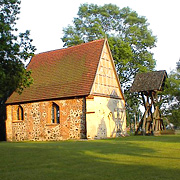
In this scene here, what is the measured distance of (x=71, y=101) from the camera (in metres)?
30.6

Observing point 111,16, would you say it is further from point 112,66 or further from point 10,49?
point 10,49

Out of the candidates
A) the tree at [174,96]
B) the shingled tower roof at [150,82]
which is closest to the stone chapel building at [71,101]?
the shingled tower roof at [150,82]

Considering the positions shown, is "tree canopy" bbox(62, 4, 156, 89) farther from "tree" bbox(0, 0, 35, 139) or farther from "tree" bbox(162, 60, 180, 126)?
"tree" bbox(0, 0, 35, 139)

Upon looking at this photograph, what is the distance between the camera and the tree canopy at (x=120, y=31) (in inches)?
1661

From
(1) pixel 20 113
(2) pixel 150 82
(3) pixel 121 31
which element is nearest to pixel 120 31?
(3) pixel 121 31

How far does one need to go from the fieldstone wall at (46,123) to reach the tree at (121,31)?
42.2 ft

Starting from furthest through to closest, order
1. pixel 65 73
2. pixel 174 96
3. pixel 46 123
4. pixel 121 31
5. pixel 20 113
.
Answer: pixel 121 31, pixel 20 113, pixel 65 73, pixel 46 123, pixel 174 96

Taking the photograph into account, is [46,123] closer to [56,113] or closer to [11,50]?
[56,113]

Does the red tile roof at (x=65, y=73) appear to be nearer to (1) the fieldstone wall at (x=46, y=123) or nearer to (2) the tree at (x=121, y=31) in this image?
(1) the fieldstone wall at (x=46, y=123)

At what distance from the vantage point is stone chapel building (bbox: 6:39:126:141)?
30125 mm

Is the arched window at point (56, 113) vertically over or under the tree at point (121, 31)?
under

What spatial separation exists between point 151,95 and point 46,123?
10.8 metres

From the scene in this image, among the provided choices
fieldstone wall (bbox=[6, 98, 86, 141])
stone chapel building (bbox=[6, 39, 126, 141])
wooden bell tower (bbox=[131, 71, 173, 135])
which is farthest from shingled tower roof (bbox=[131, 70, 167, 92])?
fieldstone wall (bbox=[6, 98, 86, 141])

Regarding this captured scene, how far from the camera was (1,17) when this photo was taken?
62.0 feet
